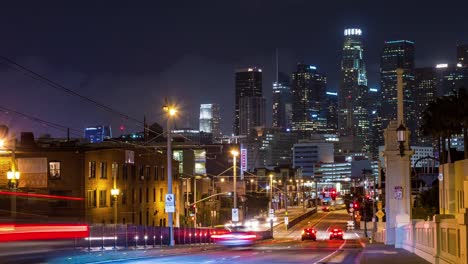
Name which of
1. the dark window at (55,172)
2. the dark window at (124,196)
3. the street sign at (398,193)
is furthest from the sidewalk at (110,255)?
the dark window at (124,196)

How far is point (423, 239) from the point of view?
122ft

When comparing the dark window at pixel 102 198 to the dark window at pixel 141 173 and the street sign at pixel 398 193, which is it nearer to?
the dark window at pixel 141 173

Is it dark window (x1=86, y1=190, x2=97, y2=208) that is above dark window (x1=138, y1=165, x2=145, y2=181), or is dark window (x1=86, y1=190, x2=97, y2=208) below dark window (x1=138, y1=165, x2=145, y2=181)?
below

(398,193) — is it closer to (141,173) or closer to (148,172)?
(141,173)

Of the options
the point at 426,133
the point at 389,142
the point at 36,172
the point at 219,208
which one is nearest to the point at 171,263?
the point at 389,142

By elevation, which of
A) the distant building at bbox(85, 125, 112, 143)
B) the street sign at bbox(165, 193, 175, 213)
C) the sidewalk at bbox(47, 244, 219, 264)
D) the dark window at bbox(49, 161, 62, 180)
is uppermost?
the distant building at bbox(85, 125, 112, 143)

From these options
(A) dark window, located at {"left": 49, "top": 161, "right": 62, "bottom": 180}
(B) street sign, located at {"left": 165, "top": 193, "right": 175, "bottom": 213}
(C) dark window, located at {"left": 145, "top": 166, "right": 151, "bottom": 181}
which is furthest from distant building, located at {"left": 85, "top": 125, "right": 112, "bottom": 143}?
(B) street sign, located at {"left": 165, "top": 193, "right": 175, "bottom": 213}

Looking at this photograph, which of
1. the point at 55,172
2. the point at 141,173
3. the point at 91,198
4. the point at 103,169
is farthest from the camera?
the point at 141,173

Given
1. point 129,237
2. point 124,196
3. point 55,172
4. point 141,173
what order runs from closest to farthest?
point 129,237, point 55,172, point 124,196, point 141,173

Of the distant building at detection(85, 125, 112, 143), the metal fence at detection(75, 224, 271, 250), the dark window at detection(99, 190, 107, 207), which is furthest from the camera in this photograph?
the distant building at detection(85, 125, 112, 143)

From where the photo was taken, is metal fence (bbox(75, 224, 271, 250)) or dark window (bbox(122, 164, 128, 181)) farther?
dark window (bbox(122, 164, 128, 181))

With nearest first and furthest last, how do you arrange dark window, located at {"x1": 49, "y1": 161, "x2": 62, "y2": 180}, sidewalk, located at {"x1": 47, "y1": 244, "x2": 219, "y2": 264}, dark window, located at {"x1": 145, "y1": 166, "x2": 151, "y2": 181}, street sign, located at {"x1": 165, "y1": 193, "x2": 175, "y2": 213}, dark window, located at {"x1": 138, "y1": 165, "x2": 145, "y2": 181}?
sidewalk, located at {"x1": 47, "y1": 244, "x2": 219, "y2": 264} < street sign, located at {"x1": 165, "y1": 193, "x2": 175, "y2": 213} < dark window, located at {"x1": 49, "y1": 161, "x2": 62, "y2": 180} < dark window, located at {"x1": 138, "y1": 165, "x2": 145, "y2": 181} < dark window, located at {"x1": 145, "y1": 166, "x2": 151, "y2": 181}

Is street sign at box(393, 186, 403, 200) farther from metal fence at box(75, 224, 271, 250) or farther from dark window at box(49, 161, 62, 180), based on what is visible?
dark window at box(49, 161, 62, 180)

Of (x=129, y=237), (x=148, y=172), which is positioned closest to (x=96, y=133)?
(x=148, y=172)
